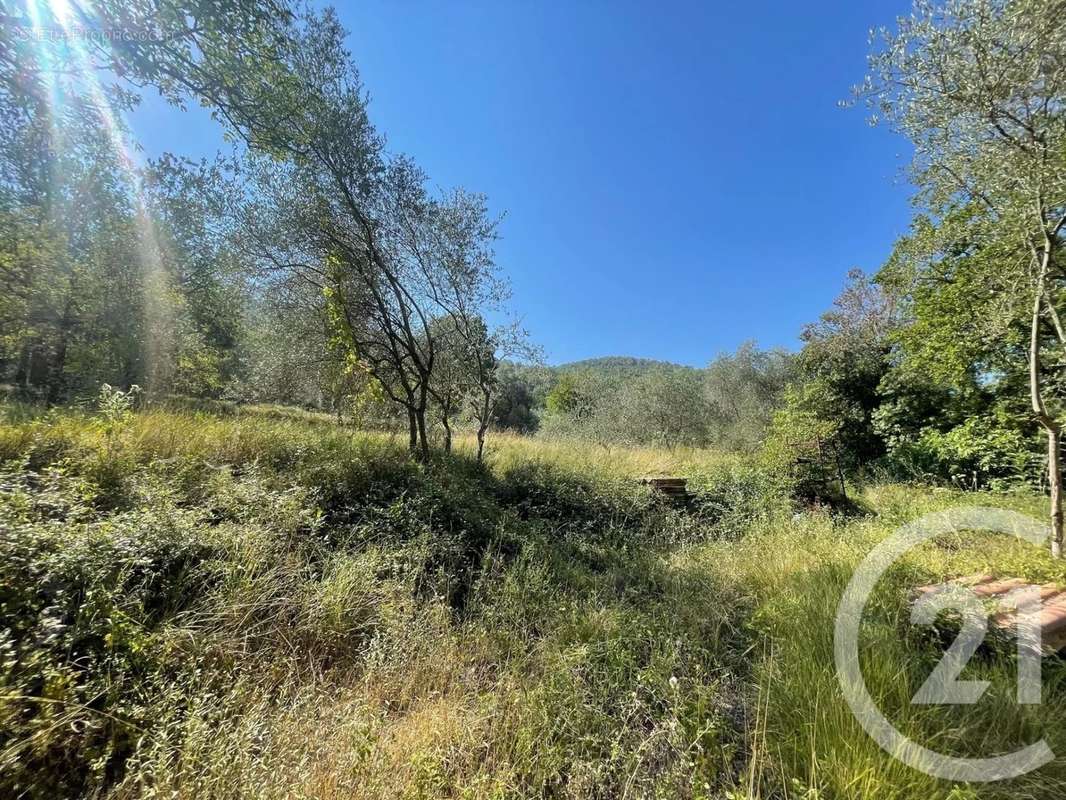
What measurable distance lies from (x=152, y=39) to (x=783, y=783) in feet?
23.2

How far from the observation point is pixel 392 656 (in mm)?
2170

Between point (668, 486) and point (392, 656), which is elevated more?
point (668, 486)

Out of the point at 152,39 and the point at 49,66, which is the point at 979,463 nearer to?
the point at 152,39

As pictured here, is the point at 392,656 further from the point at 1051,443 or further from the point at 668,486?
the point at 668,486

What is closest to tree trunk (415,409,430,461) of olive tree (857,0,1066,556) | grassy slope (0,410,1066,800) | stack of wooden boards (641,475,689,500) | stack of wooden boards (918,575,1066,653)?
grassy slope (0,410,1066,800)

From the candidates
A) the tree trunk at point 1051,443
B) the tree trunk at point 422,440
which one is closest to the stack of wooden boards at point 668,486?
the tree trunk at point 422,440

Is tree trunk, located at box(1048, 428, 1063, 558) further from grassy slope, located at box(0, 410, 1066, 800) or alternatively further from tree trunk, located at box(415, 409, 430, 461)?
tree trunk, located at box(415, 409, 430, 461)

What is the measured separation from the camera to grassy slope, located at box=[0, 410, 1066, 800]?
57.4 inches

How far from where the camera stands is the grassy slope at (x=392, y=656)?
1.46 m

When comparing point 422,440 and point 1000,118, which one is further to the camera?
point 422,440

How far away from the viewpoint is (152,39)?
3352 mm

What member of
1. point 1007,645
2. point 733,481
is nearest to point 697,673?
point 1007,645

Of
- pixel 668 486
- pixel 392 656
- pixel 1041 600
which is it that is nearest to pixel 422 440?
pixel 392 656

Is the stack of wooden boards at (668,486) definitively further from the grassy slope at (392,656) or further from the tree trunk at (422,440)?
the tree trunk at (422,440)
